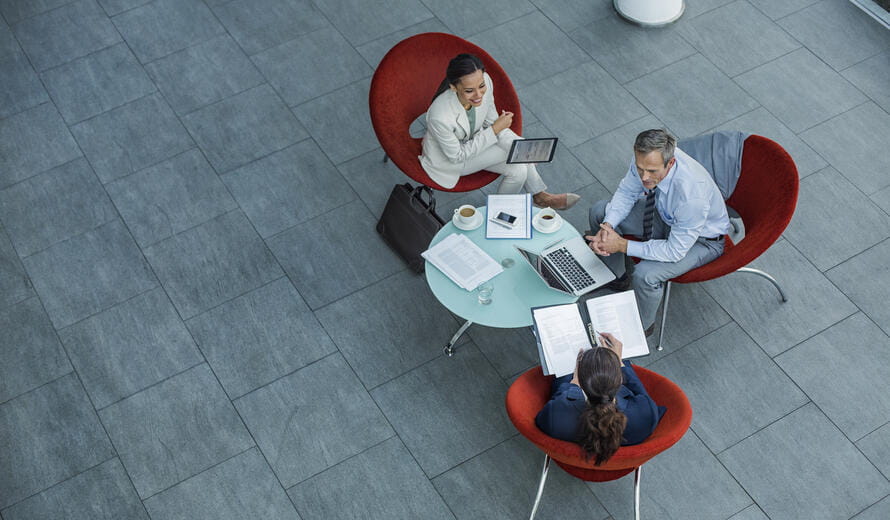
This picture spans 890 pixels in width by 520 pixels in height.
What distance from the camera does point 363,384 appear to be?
12.7 feet

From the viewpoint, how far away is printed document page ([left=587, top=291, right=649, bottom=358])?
11.1 feet

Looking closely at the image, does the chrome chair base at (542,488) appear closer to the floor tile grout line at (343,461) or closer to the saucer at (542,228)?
the floor tile grout line at (343,461)

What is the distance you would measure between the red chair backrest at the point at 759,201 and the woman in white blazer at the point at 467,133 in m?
1.00

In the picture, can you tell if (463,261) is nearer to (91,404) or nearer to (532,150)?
(532,150)

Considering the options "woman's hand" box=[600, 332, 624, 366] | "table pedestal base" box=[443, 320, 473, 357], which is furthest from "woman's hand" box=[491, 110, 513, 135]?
"woman's hand" box=[600, 332, 624, 366]

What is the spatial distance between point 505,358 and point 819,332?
4.81ft

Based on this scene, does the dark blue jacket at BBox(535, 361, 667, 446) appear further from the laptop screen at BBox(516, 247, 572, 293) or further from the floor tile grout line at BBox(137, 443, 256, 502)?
the floor tile grout line at BBox(137, 443, 256, 502)

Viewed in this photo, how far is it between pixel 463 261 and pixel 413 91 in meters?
1.04

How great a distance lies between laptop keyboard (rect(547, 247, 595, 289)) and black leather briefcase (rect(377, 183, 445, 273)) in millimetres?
665

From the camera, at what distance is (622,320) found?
3.45m

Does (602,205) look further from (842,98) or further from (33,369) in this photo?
(33,369)

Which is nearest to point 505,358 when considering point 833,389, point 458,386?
point 458,386

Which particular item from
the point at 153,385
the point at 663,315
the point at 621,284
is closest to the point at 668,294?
the point at 663,315

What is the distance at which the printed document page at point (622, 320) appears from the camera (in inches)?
133
